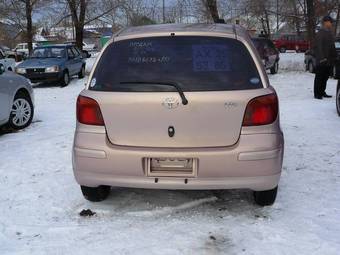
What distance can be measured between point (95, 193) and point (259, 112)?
1745mm

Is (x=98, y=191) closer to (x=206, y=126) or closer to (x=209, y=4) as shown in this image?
(x=206, y=126)

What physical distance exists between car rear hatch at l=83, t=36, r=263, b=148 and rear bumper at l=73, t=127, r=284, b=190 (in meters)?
0.08

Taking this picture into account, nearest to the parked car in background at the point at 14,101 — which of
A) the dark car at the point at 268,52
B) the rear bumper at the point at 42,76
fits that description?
the rear bumper at the point at 42,76

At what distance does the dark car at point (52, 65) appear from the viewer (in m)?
17.1

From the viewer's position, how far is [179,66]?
4.29 m

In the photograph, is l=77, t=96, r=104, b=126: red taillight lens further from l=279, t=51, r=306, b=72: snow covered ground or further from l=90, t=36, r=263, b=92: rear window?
l=279, t=51, r=306, b=72: snow covered ground

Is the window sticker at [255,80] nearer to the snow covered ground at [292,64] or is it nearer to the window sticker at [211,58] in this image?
the window sticker at [211,58]

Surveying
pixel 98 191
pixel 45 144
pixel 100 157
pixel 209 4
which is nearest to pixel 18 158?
pixel 45 144

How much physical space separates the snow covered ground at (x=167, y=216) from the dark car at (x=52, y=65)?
34.8ft

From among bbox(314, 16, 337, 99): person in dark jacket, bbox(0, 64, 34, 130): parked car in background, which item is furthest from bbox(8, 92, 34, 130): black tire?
bbox(314, 16, 337, 99): person in dark jacket

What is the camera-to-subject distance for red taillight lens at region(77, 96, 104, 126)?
4.34 meters

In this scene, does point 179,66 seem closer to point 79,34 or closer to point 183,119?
point 183,119

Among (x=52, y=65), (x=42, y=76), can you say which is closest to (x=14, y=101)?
(x=42, y=76)

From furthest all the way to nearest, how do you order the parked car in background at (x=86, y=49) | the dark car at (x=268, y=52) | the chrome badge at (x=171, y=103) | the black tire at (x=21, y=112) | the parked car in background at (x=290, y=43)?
1. the parked car in background at (x=290, y=43)
2. the parked car in background at (x=86, y=49)
3. the dark car at (x=268, y=52)
4. the black tire at (x=21, y=112)
5. the chrome badge at (x=171, y=103)
